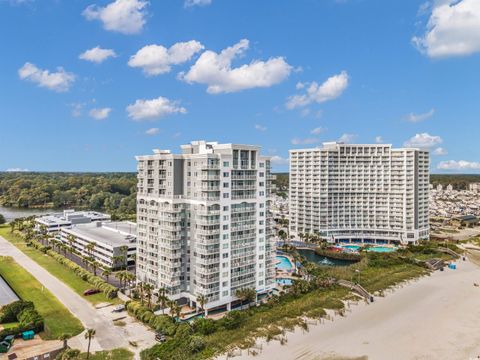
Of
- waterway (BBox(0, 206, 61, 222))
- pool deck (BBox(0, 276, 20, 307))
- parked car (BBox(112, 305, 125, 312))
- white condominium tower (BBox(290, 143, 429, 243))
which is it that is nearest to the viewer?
parked car (BBox(112, 305, 125, 312))

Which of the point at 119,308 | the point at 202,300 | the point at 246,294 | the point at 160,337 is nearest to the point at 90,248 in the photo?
the point at 119,308

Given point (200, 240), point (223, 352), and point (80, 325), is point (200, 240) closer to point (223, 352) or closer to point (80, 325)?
point (223, 352)

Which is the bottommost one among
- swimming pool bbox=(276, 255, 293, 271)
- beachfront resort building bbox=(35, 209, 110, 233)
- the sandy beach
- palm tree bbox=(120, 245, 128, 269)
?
the sandy beach

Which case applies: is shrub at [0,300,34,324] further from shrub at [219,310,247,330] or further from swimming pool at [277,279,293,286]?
swimming pool at [277,279,293,286]

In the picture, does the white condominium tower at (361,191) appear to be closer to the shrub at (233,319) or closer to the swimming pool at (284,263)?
the swimming pool at (284,263)

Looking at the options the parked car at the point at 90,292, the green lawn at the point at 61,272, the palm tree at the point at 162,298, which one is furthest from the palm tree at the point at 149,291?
the parked car at the point at 90,292

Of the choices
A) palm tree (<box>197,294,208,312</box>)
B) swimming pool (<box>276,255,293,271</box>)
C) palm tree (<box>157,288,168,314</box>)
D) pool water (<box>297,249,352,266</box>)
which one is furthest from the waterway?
palm tree (<box>197,294,208,312</box>)
